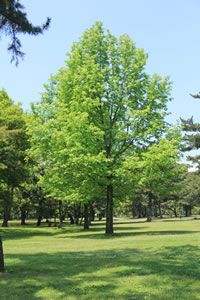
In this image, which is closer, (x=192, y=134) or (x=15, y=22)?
(x=15, y=22)

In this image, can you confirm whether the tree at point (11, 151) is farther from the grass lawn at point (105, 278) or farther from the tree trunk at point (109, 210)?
the grass lawn at point (105, 278)

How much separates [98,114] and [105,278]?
18.1m

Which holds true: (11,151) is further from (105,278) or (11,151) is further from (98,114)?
(105,278)

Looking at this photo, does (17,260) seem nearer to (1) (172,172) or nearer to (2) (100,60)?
(1) (172,172)

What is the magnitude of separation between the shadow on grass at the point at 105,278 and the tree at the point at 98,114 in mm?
10644

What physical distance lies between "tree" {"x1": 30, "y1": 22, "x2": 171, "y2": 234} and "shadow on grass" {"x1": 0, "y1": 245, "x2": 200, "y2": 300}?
10.6 metres

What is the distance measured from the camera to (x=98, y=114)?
25266 millimetres

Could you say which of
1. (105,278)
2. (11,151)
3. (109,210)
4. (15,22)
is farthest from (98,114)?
Answer: (105,278)

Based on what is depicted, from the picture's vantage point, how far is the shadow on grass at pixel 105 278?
7098mm

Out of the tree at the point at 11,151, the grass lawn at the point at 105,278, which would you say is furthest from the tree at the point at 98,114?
the grass lawn at the point at 105,278

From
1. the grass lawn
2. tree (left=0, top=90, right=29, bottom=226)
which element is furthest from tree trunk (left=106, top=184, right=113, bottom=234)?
the grass lawn

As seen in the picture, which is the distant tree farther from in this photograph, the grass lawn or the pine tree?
the grass lawn

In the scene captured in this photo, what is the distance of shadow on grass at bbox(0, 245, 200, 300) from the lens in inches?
279

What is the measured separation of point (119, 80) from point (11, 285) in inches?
831
